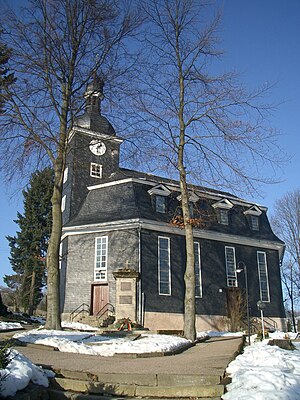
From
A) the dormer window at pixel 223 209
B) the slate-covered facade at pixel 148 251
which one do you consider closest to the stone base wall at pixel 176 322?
the slate-covered facade at pixel 148 251

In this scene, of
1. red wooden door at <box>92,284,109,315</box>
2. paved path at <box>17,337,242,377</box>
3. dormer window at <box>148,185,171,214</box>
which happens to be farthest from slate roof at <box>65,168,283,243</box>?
paved path at <box>17,337,242,377</box>

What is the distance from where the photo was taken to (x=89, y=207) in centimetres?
2488

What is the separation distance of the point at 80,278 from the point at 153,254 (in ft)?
14.4

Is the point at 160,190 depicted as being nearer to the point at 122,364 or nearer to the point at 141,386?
the point at 122,364

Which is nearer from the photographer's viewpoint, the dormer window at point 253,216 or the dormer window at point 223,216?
the dormer window at point 223,216

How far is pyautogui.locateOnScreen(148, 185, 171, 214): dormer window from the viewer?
24359 millimetres

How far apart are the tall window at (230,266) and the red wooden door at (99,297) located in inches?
310

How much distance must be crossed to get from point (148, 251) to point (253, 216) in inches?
379

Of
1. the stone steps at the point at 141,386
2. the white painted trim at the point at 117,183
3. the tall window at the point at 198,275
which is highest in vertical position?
the white painted trim at the point at 117,183

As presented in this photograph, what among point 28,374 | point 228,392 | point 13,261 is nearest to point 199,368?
point 228,392

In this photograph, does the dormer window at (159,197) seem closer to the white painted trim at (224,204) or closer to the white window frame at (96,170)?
the white painted trim at (224,204)

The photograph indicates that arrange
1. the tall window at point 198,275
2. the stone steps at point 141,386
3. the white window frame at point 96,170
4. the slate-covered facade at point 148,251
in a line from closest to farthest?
the stone steps at point 141,386, the slate-covered facade at point 148,251, the tall window at point 198,275, the white window frame at point 96,170

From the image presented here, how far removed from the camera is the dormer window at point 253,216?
27875 millimetres

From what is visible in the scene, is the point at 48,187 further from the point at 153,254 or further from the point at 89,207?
the point at 153,254
